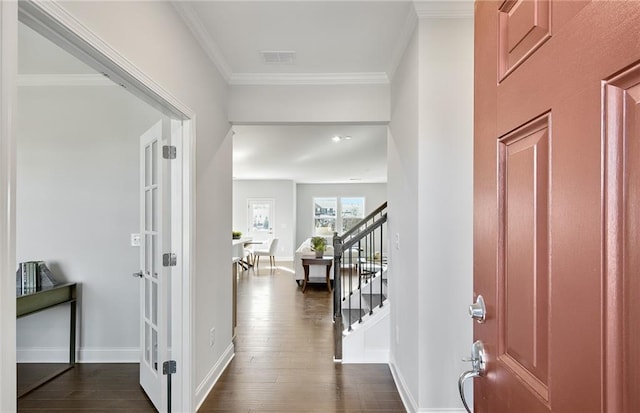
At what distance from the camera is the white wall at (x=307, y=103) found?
125 inches

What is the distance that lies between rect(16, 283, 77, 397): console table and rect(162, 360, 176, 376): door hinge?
1.35 m

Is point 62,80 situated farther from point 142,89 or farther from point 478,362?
point 478,362

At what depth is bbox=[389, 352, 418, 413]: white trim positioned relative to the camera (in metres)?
2.25

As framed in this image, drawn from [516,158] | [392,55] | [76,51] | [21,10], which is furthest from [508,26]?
[392,55]

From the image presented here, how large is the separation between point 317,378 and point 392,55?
2.77 metres

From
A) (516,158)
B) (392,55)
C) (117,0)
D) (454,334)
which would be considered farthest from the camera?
(392,55)

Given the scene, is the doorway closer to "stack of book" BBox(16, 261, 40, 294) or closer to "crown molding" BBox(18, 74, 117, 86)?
"crown molding" BBox(18, 74, 117, 86)

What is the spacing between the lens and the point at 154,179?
2.45m

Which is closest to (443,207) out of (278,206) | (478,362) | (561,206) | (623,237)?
(478,362)

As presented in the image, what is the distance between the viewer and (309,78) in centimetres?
314

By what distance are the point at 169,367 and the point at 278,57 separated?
2.47 m

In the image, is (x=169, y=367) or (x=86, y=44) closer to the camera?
(x=86, y=44)

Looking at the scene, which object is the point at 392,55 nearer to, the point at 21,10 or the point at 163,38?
the point at 163,38

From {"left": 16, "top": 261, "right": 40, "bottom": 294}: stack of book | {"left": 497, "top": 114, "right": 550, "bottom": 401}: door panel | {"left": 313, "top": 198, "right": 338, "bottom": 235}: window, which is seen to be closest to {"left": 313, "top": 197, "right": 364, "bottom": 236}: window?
{"left": 313, "top": 198, "right": 338, "bottom": 235}: window
